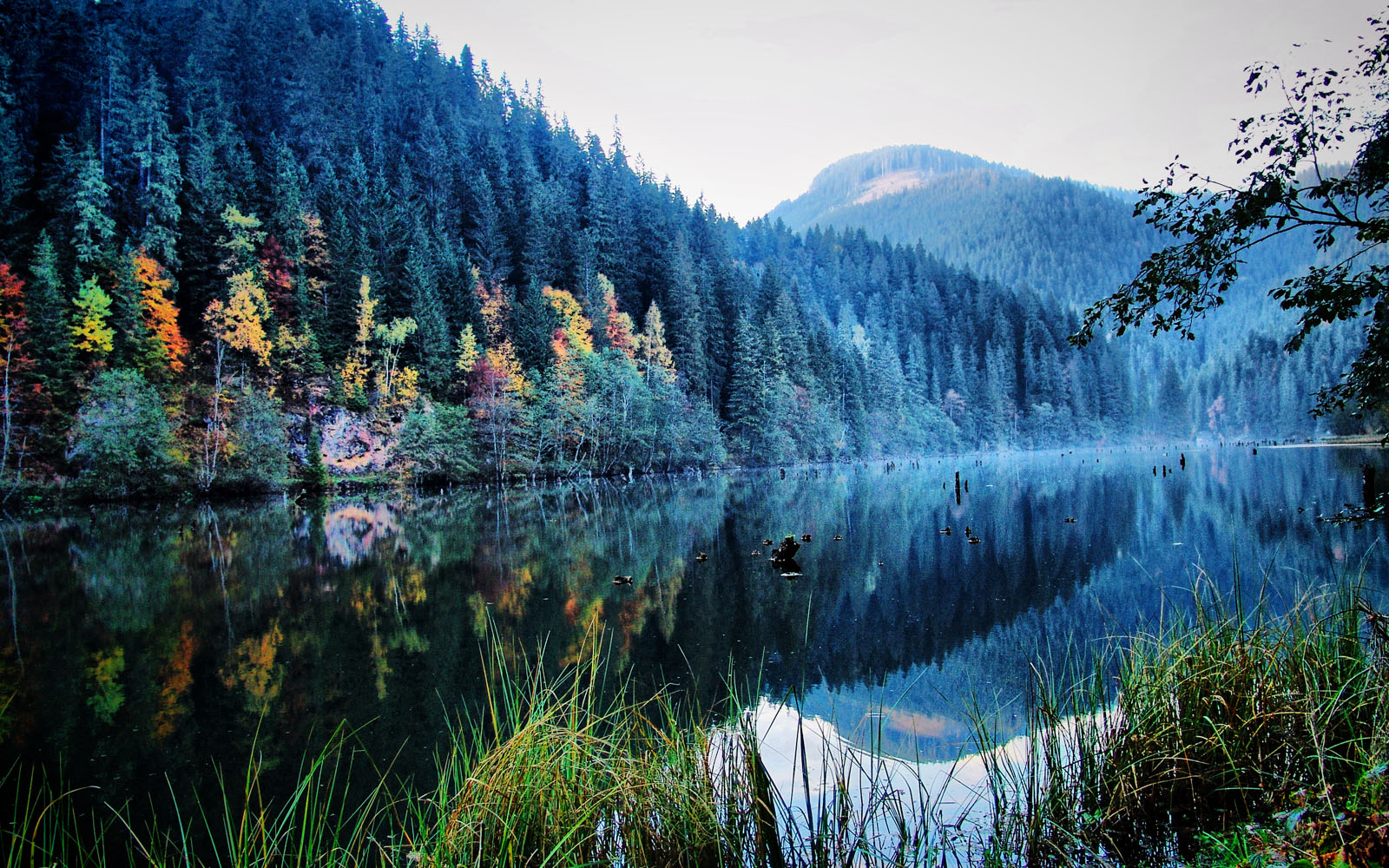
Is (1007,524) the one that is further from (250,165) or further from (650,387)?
Result: (250,165)

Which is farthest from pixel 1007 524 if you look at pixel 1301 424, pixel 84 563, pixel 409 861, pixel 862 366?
pixel 1301 424

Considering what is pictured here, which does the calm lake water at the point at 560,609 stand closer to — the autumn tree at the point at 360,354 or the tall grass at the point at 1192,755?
the tall grass at the point at 1192,755

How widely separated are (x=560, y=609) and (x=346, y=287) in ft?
124

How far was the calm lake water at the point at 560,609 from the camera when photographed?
22.7ft

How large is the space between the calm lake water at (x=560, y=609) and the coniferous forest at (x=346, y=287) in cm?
1062

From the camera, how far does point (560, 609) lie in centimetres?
1102

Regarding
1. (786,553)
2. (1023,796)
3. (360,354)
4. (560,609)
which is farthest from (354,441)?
(1023,796)

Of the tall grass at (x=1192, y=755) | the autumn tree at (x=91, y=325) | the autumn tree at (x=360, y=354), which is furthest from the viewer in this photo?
the autumn tree at (x=360, y=354)

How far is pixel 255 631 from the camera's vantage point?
10203mm

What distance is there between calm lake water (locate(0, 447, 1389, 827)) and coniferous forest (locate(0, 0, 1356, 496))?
1062 centimetres

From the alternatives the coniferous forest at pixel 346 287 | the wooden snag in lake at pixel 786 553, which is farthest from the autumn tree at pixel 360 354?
the wooden snag in lake at pixel 786 553

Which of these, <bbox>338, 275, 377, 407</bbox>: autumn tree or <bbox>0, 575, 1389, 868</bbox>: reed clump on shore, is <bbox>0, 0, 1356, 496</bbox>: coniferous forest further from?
<bbox>0, 575, 1389, 868</bbox>: reed clump on shore

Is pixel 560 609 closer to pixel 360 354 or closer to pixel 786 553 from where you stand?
pixel 786 553

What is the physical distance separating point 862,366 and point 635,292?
28.7 metres
